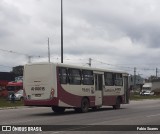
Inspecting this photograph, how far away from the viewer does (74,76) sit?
91.9 ft

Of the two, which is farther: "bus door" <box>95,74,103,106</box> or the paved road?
"bus door" <box>95,74,103,106</box>

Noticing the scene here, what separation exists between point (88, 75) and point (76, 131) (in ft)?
43.3

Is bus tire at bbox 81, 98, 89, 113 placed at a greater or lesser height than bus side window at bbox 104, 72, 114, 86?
lesser

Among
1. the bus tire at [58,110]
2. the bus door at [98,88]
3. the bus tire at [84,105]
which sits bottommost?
the bus tire at [58,110]

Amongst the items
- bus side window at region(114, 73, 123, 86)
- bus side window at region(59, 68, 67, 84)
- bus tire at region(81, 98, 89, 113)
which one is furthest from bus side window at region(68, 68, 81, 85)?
bus side window at region(114, 73, 123, 86)

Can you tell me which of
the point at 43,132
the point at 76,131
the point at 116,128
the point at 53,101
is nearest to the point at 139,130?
the point at 116,128

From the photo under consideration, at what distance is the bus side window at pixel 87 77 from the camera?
95.6ft

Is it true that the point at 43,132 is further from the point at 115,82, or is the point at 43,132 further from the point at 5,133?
the point at 115,82

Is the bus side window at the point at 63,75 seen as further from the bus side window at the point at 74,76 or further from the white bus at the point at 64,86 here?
the bus side window at the point at 74,76

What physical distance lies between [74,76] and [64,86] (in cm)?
140

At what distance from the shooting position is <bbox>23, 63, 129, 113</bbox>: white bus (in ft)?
86.0

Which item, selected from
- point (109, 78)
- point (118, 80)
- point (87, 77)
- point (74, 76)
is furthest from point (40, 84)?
point (118, 80)

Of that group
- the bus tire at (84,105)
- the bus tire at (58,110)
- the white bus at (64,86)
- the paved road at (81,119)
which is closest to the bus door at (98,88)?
the white bus at (64,86)

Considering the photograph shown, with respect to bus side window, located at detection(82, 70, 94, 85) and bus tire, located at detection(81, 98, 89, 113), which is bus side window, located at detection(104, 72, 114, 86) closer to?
bus side window, located at detection(82, 70, 94, 85)
